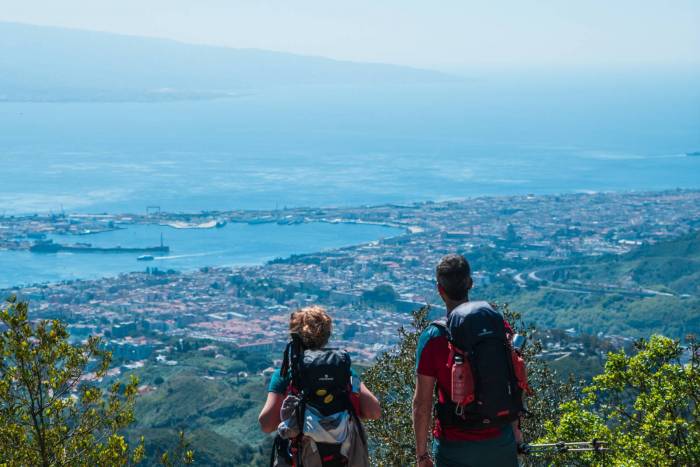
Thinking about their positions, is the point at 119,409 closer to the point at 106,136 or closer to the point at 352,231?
the point at 352,231

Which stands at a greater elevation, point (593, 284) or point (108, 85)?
point (108, 85)

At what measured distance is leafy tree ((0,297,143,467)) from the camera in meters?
4.17

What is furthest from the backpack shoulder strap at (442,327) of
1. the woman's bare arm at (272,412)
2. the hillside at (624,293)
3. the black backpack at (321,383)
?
the hillside at (624,293)

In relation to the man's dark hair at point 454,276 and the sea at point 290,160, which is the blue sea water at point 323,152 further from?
the man's dark hair at point 454,276

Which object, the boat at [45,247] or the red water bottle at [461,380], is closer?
the red water bottle at [461,380]

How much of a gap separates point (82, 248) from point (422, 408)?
54.6 meters

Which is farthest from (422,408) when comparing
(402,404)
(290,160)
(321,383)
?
(290,160)

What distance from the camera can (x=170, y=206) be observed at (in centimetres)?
6888

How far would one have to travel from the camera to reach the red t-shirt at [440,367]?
320 centimetres

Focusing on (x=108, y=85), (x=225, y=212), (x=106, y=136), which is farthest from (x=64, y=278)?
(x=108, y=85)

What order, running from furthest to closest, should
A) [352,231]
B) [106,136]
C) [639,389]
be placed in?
1. [106,136]
2. [352,231]
3. [639,389]

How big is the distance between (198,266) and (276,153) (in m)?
51.3

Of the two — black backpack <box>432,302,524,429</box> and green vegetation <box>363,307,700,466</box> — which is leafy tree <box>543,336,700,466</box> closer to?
green vegetation <box>363,307,700,466</box>

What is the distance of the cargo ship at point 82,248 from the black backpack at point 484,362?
175 ft
